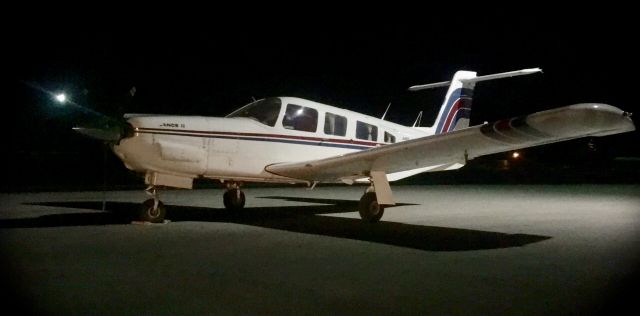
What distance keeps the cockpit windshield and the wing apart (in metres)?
0.91

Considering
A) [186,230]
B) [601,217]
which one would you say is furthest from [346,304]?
[601,217]

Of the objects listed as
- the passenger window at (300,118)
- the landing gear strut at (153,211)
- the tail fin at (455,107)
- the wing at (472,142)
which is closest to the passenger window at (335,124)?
the passenger window at (300,118)

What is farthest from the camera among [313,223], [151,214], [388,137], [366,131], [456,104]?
[456,104]

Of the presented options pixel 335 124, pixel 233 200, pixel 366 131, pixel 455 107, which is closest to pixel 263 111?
pixel 335 124

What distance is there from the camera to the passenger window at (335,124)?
490 inches

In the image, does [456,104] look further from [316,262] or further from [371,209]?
[316,262]

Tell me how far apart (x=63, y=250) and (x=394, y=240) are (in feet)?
15.0

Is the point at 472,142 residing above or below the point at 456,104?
below

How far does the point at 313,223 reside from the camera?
11.5 metres

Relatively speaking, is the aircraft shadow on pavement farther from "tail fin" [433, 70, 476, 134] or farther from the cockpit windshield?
"tail fin" [433, 70, 476, 134]

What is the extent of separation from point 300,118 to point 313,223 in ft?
6.84

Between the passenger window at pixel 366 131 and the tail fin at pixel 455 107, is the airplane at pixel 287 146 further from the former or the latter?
the tail fin at pixel 455 107

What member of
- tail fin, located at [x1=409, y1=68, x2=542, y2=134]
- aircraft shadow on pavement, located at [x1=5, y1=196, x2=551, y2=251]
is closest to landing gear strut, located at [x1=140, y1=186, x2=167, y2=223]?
aircraft shadow on pavement, located at [x1=5, y1=196, x2=551, y2=251]

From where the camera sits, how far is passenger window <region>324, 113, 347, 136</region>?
1245 centimetres
